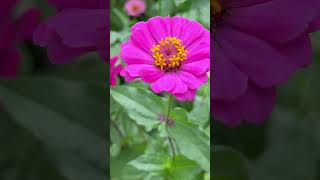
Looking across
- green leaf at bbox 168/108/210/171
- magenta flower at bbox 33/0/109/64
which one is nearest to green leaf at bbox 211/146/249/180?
green leaf at bbox 168/108/210/171

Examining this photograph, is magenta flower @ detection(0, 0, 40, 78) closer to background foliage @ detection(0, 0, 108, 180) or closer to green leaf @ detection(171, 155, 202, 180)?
background foliage @ detection(0, 0, 108, 180)

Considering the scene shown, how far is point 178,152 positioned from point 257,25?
4.5 inches

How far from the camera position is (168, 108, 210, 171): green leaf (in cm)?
44

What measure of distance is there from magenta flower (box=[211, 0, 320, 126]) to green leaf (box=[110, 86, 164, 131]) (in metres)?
0.04

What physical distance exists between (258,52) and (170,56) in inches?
2.6

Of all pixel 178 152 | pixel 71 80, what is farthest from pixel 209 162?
pixel 71 80

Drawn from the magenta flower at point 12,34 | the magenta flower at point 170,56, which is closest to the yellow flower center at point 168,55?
the magenta flower at point 170,56

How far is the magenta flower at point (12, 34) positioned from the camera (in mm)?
463

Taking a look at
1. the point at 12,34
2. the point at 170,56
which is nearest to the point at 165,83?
the point at 170,56

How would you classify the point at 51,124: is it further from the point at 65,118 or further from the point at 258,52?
the point at 258,52

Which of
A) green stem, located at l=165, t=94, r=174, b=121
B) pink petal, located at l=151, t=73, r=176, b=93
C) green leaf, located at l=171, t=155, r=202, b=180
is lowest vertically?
green leaf, located at l=171, t=155, r=202, b=180

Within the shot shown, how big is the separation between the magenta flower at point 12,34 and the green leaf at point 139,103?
85mm

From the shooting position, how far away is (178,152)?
18.2 inches

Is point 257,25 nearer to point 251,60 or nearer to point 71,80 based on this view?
point 251,60
